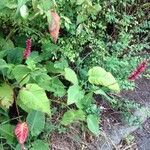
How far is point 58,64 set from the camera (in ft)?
8.58

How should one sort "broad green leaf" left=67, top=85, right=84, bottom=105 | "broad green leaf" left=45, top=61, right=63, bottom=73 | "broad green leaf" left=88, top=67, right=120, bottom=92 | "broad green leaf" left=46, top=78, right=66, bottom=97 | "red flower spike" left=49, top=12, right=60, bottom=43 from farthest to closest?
"broad green leaf" left=45, top=61, right=63, bottom=73
"broad green leaf" left=46, top=78, right=66, bottom=97
"broad green leaf" left=88, top=67, right=120, bottom=92
"broad green leaf" left=67, top=85, right=84, bottom=105
"red flower spike" left=49, top=12, right=60, bottom=43

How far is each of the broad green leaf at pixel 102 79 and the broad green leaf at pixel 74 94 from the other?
0.38ft

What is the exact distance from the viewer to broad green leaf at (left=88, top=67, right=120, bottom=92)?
2.46 meters

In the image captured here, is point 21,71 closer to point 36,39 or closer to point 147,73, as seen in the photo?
point 36,39

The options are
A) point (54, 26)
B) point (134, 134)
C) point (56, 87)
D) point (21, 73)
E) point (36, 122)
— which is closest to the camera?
point (54, 26)

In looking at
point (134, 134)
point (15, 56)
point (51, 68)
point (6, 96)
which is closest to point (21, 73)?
point (6, 96)

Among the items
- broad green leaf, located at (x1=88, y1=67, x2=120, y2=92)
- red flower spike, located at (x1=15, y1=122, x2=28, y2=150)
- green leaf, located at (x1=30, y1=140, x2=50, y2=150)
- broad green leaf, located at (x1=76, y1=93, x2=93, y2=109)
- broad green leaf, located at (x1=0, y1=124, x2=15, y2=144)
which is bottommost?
green leaf, located at (x1=30, y1=140, x2=50, y2=150)

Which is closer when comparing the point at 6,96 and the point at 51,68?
the point at 6,96

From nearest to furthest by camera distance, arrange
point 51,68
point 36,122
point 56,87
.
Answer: point 36,122, point 56,87, point 51,68

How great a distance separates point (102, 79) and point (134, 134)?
2.48ft

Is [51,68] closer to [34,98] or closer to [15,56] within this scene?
[15,56]

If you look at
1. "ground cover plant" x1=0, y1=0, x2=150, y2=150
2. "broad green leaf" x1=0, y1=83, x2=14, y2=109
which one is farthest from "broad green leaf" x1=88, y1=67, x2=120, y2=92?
"broad green leaf" x1=0, y1=83, x2=14, y2=109

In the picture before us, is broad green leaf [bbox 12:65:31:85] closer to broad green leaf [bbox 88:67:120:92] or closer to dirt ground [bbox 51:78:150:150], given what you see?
broad green leaf [bbox 88:67:120:92]

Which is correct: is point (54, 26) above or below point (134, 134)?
above
